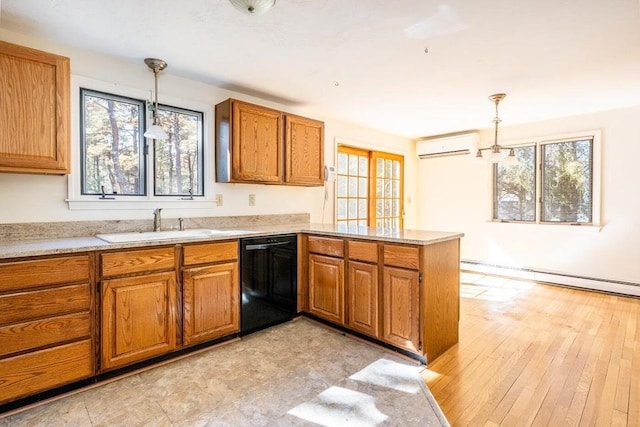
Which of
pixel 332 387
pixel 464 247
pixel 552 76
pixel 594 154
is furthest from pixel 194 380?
pixel 594 154

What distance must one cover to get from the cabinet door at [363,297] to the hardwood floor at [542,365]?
22.0 inches

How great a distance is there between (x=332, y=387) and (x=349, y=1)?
7.67ft

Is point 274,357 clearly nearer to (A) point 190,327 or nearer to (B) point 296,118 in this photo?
(A) point 190,327

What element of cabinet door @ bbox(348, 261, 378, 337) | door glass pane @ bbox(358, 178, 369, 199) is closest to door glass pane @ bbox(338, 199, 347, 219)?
door glass pane @ bbox(358, 178, 369, 199)

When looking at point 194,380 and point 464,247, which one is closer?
point 194,380

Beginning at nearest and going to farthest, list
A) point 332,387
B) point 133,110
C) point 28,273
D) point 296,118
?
1. point 28,273
2. point 332,387
3. point 133,110
4. point 296,118

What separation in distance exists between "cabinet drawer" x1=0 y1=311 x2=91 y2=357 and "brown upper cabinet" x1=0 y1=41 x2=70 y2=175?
965 mm

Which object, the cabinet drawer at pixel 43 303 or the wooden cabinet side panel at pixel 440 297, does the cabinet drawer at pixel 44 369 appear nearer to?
the cabinet drawer at pixel 43 303

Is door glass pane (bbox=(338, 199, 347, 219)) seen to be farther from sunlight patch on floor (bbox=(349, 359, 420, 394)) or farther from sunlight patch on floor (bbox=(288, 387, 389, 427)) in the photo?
sunlight patch on floor (bbox=(288, 387, 389, 427))

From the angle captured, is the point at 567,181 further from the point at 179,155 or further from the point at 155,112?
the point at 155,112

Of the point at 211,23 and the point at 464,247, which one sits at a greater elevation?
the point at 211,23

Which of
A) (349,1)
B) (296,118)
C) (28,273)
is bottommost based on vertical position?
(28,273)

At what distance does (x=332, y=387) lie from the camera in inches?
79.4

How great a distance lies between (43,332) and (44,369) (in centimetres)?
22
